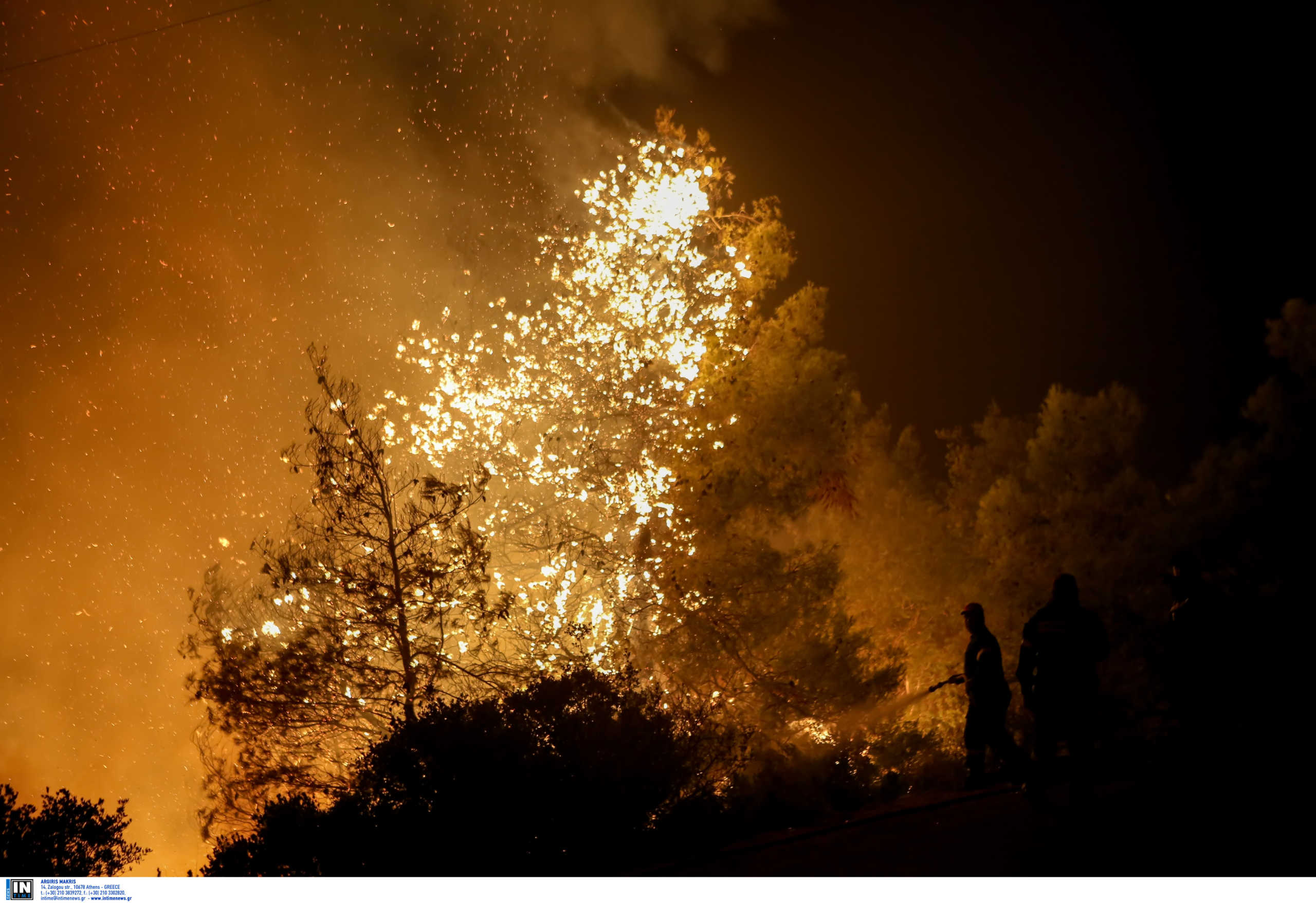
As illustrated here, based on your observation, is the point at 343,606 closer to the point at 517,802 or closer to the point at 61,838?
the point at 61,838

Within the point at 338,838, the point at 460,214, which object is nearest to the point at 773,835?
the point at 338,838

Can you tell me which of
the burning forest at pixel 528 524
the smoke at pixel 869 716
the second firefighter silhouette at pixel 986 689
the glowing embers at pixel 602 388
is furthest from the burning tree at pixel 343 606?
the smoke at pixel 869 716

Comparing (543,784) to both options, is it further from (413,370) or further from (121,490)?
(121,490)

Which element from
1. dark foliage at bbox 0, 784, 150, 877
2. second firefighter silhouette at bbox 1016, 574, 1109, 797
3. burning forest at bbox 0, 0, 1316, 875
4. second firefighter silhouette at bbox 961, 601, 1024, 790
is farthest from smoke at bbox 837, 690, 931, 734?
dark foliage at bbox 0, 784, 150, 877

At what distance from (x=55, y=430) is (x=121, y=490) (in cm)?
180

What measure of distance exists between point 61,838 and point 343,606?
111 inches

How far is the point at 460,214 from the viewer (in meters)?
14.7

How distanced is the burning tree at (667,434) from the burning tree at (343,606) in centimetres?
266

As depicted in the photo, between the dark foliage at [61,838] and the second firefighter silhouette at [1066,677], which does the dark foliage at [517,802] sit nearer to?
the dark foliage at [61,838]

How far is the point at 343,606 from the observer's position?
849cm

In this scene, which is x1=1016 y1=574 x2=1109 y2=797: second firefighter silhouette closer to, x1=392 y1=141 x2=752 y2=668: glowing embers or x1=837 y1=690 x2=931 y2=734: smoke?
x1=837 y1=690 x2=931 y2=734: smoke

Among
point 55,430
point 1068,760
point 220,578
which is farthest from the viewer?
point 55,430

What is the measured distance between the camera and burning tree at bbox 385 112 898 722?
10875 millimetres

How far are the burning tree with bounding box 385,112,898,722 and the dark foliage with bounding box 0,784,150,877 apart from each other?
503 cm
